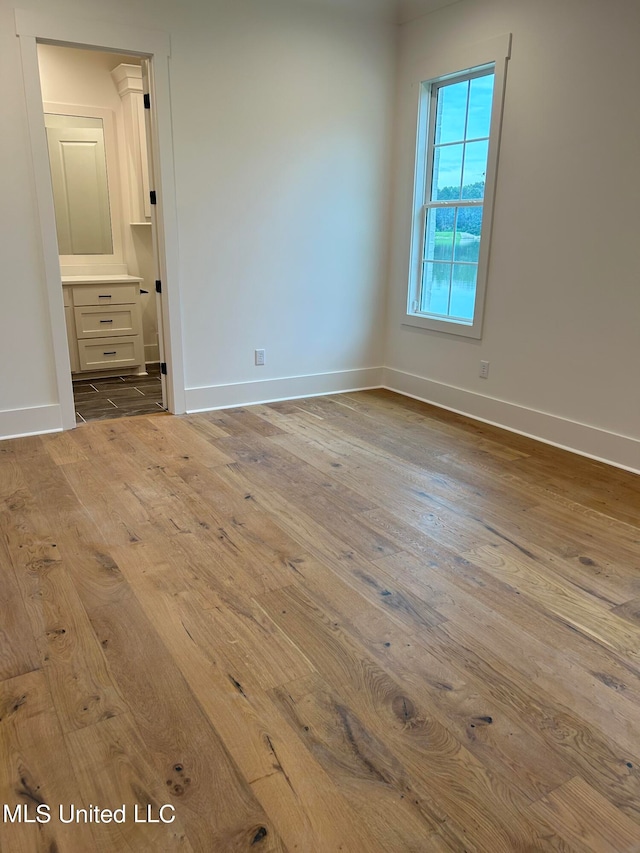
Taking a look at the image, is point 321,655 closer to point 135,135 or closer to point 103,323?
point 103,323

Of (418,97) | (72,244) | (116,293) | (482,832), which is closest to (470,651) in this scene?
(482,832)

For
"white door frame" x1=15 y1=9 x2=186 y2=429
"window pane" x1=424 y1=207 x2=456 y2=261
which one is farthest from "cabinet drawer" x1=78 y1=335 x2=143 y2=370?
"window pane" x1=424 y1=207 x2=456 y2=261

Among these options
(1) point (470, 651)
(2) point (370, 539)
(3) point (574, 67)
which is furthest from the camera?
(3) point (574, 67)

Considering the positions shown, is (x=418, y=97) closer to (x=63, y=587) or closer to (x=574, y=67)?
(x=574, y=67)

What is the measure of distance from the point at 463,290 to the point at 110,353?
308 centimetres

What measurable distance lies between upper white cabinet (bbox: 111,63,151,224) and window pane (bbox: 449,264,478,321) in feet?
8.61

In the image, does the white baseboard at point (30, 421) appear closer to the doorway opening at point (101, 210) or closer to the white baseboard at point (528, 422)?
the doorway opening at point (101, 210)

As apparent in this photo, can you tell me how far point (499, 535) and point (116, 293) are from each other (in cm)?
407

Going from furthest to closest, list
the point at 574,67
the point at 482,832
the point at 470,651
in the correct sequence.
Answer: the point at 574,67 < the point at 470,651 < the point at 482,832

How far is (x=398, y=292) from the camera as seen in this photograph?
5.08m

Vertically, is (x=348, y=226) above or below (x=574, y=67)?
below

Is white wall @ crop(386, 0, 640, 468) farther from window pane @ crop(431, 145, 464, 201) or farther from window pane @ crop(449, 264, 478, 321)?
window pane @ crop(431, 145, 464, 201)

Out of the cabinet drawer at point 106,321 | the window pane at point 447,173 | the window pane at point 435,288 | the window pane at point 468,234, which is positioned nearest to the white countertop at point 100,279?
the cabinet drawer at point 106,321

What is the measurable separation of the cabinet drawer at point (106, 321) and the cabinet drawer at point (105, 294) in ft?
0.14
